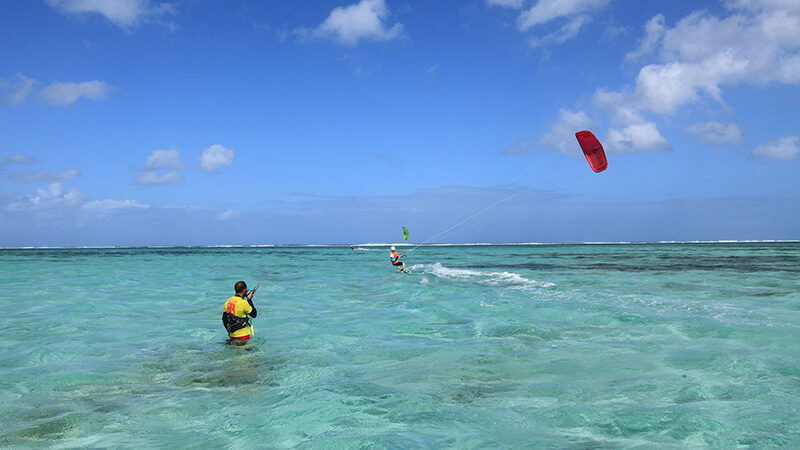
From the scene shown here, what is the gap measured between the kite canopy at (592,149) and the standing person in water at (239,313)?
1560 cm

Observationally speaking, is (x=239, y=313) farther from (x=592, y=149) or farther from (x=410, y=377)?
(x=592, y=149)

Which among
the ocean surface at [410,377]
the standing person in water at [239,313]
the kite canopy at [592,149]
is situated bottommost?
the ocean surface at [410,377]

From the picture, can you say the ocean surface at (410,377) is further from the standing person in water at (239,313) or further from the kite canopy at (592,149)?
the kite canopy at (592,149)

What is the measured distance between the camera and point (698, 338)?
40.6 feet

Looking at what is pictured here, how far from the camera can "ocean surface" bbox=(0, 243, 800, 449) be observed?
6.63 meters

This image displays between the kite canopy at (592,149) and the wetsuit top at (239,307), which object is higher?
the kite canopy at (592,149)

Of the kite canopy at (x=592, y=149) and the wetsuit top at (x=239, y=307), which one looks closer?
the wetsuit top at (x=239, y=307)

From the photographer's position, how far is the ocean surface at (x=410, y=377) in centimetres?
663

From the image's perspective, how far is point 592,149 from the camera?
70.8ft

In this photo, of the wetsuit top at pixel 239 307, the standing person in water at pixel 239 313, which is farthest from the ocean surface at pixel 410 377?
the wetsuit top at pixel 239 307

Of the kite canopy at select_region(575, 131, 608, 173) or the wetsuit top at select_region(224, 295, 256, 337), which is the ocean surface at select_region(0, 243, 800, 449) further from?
the kite canopy at select_region(575, 131, 608, 173)

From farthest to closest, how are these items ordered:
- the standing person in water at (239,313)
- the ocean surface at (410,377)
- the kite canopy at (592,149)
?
the kite canopy at (592,149) < the standing person in water at (239,313) < the ocean surface at (410,377)

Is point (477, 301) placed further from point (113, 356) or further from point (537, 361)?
point (113, 356)

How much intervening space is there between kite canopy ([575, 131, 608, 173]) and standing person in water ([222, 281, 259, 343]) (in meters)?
15.6
